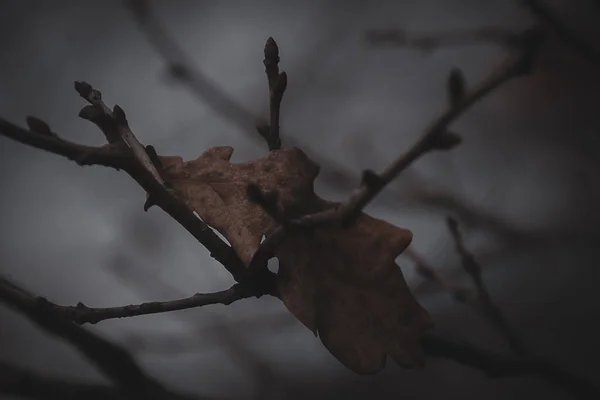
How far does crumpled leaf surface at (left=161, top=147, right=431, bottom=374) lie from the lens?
0.43 meters

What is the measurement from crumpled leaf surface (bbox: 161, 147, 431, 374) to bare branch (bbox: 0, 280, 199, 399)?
4.7 inches

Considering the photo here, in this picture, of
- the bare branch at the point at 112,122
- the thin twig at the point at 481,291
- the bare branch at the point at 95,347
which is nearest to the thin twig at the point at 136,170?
the bare branch at the point at 112,122

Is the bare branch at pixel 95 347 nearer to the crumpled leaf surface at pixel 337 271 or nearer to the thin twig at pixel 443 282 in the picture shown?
the crumpled leaf surface at pixel 337 271

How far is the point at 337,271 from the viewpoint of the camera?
1.45ft

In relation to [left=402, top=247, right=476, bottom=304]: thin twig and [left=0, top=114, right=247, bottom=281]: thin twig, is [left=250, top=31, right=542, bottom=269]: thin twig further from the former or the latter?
[left=402, top=247, right=476, bottom=304]: thin twig

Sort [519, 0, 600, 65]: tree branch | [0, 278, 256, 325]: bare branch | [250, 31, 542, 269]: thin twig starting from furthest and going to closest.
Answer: [519, 0, 600, 65]: tree branch
[0, 278, 256, 325]: bare branch
[250, 31, 542, 269]: thin twig

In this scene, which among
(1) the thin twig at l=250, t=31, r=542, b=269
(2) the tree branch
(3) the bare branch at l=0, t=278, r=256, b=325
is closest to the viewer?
(1) the thin twig at l=250, t=31, r=542, b=269

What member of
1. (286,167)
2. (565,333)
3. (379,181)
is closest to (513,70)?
(379,181)

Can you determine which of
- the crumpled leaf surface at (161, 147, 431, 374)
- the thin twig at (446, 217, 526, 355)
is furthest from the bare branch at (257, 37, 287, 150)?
the thin twig at (446, 217, 526, 355)

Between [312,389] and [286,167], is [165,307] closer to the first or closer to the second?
[286,167]

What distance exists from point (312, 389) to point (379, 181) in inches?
67.7

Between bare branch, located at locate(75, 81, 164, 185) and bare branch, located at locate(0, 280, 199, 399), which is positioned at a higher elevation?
bare branch, located at locate(75, 81, 164, 185)

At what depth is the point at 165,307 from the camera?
16.9 inches

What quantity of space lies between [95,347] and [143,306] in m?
0.06
